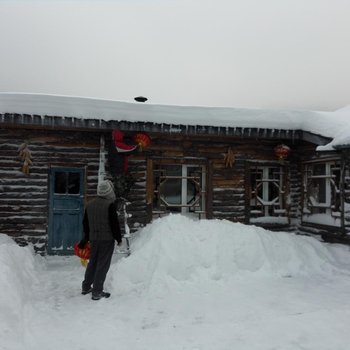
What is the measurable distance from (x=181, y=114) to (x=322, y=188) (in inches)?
181

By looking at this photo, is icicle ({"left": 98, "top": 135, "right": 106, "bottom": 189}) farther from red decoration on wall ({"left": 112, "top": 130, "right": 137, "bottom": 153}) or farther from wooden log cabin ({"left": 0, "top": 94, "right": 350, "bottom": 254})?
red decoration on wall ({"left": 112, "top": 130, "right": 137, "bottom": 153})

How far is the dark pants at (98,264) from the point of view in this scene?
593 centimetres

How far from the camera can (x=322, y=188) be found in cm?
1080

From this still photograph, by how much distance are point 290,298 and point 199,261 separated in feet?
5.97

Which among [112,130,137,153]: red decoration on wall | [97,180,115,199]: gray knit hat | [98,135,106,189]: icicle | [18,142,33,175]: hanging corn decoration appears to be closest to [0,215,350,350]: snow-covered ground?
[97,180,115,199]: gray knit hat

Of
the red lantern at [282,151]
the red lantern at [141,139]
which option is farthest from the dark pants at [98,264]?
the red lantern at [282,151]

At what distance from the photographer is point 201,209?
10695 mm

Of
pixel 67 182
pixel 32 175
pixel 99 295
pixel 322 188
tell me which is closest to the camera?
pixel 99 295

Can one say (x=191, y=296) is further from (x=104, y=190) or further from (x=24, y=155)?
(x=24, y=155)

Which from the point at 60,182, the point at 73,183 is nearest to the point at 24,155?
the point at 60,182

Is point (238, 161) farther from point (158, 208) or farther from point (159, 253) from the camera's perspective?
point (159, 253)

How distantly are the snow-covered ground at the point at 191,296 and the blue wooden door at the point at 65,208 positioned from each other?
1.89 ft

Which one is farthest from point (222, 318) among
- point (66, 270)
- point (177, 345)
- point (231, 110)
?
point (231, 110)

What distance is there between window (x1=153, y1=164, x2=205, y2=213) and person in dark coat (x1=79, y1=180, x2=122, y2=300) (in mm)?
4224
